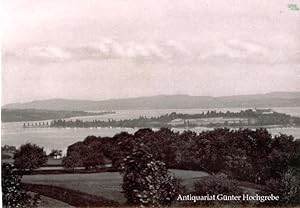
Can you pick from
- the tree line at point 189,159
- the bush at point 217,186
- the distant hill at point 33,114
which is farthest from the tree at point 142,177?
the distant hill at point 33,114

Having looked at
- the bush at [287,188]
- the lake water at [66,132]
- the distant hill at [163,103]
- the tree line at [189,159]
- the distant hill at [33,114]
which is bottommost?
the bush at [287,188]

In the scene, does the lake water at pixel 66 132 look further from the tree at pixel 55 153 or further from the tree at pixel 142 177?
the tree at pixel 142 177

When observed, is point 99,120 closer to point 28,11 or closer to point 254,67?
point 28,11

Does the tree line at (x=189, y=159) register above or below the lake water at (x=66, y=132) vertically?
below

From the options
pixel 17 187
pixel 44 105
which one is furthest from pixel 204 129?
pixel 17 187

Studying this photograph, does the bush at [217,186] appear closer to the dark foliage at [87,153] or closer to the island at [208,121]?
the island at [208,121]

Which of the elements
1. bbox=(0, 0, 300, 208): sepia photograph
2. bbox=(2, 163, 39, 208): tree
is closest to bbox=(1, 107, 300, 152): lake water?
bbox=(0, 0, 300, 208): sepia photograph
